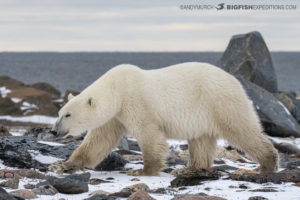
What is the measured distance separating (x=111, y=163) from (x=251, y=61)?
31.3ft

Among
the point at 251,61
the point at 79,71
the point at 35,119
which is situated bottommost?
the point at 35,119

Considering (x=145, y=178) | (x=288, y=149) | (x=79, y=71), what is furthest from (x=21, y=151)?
(x=79, y=71)

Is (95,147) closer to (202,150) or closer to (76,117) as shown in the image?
(76,117)

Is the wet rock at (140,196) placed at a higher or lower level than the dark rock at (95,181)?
higher

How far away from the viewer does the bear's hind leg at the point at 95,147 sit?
746 cm

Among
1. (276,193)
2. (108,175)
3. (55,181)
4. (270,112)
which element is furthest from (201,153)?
(270,112)

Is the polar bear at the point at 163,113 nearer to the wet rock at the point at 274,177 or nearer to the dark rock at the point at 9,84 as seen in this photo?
the wet rock at the point at 274,177

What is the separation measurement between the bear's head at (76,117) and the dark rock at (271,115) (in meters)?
7.38

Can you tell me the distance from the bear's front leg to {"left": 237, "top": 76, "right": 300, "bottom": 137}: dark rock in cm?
697

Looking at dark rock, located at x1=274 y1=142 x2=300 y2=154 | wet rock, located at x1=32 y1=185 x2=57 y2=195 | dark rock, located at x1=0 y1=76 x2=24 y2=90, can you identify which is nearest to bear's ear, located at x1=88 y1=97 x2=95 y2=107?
wet rock, located at x1=32 y1=185 x2=57 y2=195

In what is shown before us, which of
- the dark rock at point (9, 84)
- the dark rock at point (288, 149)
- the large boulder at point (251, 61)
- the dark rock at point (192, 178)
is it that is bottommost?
the dark rock at point (288, 149)

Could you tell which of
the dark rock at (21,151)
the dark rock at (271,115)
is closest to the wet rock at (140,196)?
the dark rock at (21,151)

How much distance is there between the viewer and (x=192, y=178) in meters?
6.52

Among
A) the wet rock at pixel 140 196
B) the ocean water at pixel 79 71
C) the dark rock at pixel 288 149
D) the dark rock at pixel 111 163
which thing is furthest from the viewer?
the ocean water at pixel 79 71
